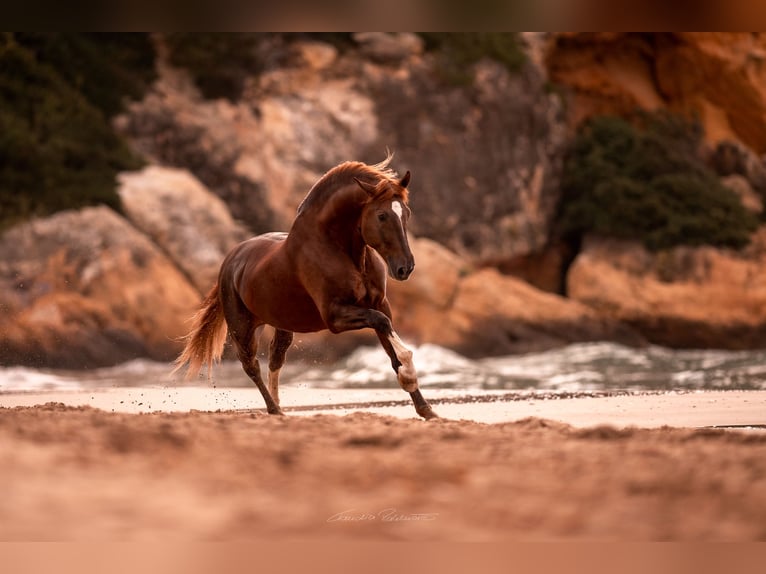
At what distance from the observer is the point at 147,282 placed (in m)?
12.5

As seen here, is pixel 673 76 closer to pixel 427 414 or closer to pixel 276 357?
pixel 276 357

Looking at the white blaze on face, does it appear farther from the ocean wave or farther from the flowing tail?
the ocean wave

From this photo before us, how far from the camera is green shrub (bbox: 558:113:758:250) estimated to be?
16.2 metres

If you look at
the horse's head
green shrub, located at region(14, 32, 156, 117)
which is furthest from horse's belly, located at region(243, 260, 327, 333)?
green shrub, located at region(14, 32, 156, 117)

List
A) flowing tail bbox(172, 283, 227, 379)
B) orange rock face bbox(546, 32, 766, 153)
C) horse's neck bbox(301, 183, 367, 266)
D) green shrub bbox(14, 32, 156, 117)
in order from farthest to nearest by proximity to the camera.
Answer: orange rock face bbox(546, 32, 766, 153), green shrub bbox(14, 32, 156, 117), flowing tail bbox(172, 283, 227, 379), horse's neck bbox(301, 183, 367, 266)

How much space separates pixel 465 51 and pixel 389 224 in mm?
12373

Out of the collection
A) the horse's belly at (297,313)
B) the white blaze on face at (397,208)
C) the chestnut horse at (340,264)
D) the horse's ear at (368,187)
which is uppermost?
the horse's ear at (368,187)

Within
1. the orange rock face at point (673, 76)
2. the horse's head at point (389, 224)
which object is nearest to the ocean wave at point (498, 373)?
the horse's head at point (389, 224)

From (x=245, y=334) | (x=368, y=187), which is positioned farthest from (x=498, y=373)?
(x=368, y=187)

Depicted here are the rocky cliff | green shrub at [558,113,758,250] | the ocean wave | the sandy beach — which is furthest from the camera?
green shrub at [558,113,758,250]

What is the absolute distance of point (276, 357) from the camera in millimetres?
5812

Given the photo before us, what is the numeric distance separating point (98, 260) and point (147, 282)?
0.72m

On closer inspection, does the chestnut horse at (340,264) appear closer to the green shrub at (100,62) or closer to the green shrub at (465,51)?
the green shrub at (100,62)

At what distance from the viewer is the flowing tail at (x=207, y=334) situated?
6059mm
